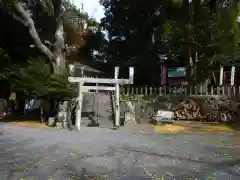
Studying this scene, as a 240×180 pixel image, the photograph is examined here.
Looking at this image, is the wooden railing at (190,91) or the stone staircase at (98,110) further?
the wooden railing at (190,91)

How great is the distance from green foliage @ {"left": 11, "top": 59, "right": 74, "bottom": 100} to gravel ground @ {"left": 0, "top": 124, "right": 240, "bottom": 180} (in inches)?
189


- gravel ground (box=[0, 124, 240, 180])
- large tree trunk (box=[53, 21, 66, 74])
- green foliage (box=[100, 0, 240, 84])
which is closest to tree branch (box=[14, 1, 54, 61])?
large tree trunk (box=[53, 21, 66, 74])

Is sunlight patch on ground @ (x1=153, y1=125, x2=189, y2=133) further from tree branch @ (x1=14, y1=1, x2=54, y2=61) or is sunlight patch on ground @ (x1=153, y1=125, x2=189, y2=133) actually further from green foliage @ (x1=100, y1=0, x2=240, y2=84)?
tree branch @ (x1=14, y1=1, x2=54, y2=61)

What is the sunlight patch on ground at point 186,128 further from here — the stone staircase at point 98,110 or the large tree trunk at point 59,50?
the large tree trunk at point 59,50

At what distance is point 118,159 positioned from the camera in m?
6.75

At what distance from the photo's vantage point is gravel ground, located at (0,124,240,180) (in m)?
5.45

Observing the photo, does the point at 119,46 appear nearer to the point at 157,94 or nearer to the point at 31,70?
the point at 157,94

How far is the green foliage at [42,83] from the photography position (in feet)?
47.3

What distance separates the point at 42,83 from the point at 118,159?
8788mm

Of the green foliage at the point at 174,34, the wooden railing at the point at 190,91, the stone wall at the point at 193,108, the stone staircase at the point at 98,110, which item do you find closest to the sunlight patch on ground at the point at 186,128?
the stone wall at the point at 193,108

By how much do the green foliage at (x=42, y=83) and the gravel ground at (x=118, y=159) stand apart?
15.8 ft

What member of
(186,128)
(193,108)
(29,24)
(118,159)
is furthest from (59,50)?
(118,159)

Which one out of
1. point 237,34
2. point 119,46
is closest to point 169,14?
point 237,34

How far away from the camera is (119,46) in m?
25.7
